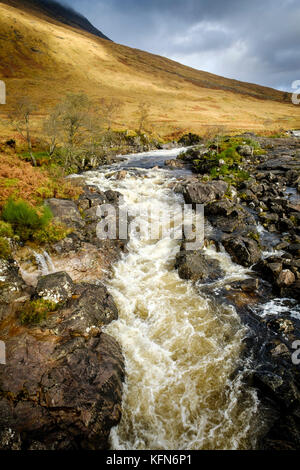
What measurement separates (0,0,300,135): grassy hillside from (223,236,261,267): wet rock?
51302 mm

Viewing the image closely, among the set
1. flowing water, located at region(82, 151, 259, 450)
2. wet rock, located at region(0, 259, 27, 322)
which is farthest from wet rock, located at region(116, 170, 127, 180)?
wet rock, located at region(0, 259, 27, 322)

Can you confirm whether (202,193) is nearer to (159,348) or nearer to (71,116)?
(159,348)

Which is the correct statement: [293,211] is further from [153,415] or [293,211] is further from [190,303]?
[153,415]

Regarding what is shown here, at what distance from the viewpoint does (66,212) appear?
14.2 meters

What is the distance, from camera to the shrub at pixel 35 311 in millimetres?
7785

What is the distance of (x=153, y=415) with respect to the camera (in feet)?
21.6

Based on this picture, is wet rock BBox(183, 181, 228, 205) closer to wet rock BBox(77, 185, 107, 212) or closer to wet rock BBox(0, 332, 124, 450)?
wet rock BBox(77, 185, 107, 212)
